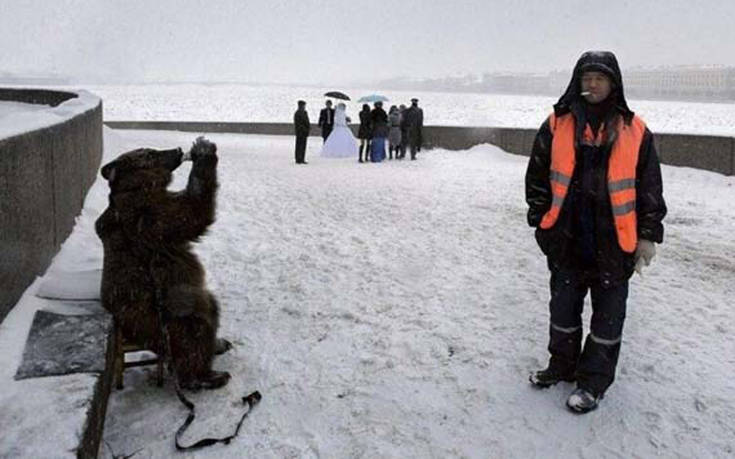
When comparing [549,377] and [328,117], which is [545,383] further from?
[328,117]

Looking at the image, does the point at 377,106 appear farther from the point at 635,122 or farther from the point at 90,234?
the point at 635,122

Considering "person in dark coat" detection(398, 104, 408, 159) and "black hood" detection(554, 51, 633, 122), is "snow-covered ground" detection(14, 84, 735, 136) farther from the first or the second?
"black hood" detection(554, 51, 633, 122)

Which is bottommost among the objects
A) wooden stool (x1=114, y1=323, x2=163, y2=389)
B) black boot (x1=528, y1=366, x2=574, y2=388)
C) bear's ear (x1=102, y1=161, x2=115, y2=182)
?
black boot (x1=528, y1=366, x2=574, y2=388)

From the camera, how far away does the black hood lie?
3395 mm

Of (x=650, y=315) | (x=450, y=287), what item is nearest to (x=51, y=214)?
(x=450, y=287)

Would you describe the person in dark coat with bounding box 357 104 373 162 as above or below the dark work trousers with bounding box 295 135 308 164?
above

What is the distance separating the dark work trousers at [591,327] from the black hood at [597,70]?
908 mm

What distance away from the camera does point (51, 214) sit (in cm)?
496

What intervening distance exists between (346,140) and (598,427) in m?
15.4

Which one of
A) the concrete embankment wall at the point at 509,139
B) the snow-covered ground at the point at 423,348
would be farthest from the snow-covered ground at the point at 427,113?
the snow-covered ground at the point at 423,348

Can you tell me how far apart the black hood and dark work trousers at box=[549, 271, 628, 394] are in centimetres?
91

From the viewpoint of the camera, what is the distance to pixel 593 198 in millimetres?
3480

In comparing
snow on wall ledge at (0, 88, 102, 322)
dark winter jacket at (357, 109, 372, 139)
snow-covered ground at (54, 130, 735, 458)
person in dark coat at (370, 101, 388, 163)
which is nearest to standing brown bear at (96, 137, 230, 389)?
snow-covered ground at (54, 130, 735, 458)

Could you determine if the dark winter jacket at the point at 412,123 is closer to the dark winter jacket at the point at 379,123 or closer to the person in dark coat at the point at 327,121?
the dark winter jacket at the point at 379,123
